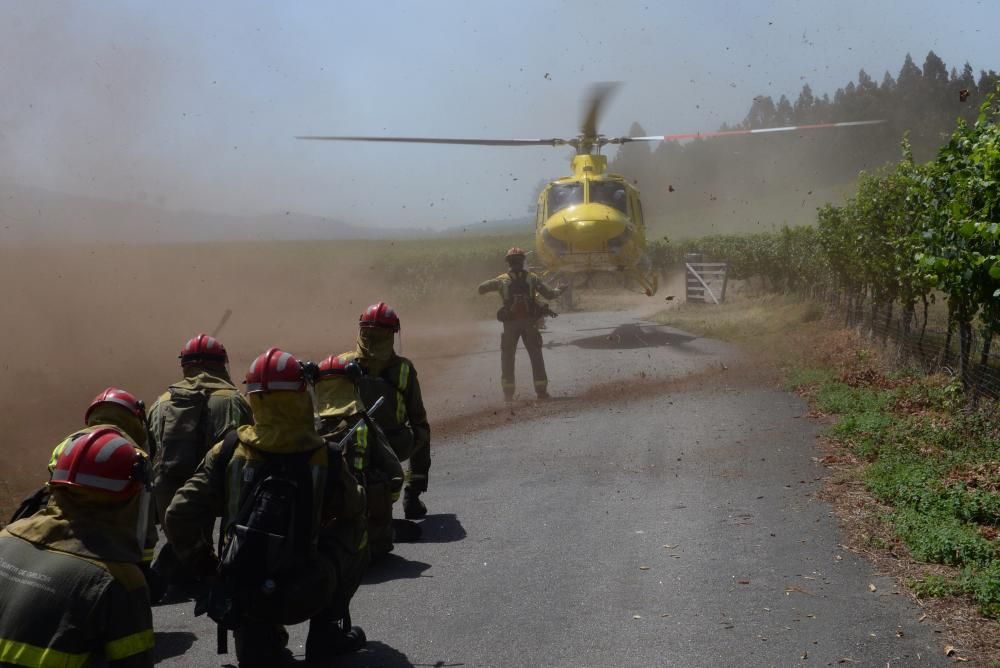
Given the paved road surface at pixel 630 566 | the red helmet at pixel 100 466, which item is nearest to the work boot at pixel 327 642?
the paved road surface at pixel 630 566

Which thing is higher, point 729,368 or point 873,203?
point 873,203

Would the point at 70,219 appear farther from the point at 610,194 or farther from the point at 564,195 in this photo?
the point at 610,194

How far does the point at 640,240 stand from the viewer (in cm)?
2267

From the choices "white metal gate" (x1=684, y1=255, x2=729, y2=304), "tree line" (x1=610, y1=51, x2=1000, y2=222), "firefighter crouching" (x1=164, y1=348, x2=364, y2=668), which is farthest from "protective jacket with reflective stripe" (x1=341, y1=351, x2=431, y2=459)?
"tree line" (x1=610, y1=51, x2=1000, y2=222)

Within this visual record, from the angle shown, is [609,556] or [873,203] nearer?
Result: [609,556]

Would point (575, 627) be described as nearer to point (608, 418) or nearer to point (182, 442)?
point (182, 442)

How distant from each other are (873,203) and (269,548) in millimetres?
13463

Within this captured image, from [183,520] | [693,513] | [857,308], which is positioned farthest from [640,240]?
[183,520]

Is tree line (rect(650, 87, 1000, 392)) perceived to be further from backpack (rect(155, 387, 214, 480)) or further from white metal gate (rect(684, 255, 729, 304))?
backpack (rect(155, 387, 214, 480))

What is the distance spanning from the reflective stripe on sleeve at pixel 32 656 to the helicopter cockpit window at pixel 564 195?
19575 mm

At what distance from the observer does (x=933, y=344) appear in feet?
44.9

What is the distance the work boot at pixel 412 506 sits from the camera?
28.9 feet

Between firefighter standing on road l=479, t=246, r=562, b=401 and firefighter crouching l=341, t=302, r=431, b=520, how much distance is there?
7.23m

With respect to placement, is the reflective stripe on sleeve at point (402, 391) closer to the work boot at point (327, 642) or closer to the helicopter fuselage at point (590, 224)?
the work boot at point (327, 642)
